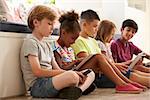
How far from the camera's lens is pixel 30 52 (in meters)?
1.97

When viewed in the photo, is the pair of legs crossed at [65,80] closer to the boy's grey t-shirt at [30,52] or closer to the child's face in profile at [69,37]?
the boy's grey t-shirt at [30,52]

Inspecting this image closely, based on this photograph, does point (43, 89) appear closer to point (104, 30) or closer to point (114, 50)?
point (104, 30)

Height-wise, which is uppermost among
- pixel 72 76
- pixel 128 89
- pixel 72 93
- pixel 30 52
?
pixel 30 52

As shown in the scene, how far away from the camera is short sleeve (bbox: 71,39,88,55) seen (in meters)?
2.44

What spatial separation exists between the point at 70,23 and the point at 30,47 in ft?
1.26

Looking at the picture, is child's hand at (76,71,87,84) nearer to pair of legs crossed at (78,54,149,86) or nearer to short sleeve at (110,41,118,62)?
pair of legs crossed at (78,54,149,86)

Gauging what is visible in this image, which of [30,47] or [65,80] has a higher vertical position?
[30,47]

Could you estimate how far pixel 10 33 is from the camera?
6.81 feet

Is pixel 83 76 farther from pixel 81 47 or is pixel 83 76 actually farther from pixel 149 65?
pixel 149 65

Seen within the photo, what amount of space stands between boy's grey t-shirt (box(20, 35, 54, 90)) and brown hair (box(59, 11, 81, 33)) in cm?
20

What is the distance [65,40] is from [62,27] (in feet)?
0.30

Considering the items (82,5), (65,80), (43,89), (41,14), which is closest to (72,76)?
(65,80)

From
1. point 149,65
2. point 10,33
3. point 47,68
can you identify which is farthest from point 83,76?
point 149,65

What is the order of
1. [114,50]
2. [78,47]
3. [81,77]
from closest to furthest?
[81,77], [78,47], [114,50]
